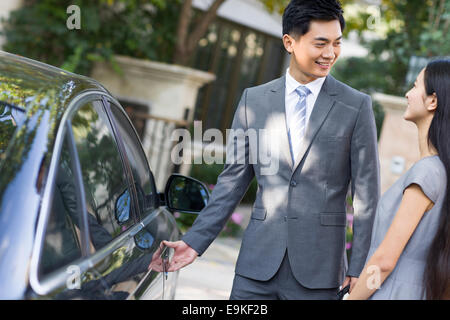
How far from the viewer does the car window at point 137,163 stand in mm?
2893

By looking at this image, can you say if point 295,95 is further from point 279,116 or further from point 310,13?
point 310,13

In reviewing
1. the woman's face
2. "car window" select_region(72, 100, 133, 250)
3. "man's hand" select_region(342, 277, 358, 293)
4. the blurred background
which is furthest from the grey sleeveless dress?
the blurred background

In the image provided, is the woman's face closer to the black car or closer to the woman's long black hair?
the woman's long black hair

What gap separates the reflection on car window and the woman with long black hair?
1207 millimetres

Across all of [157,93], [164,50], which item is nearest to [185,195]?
[157,93]

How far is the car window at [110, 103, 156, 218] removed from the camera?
289 centimetres

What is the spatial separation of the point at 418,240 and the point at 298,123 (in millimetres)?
820

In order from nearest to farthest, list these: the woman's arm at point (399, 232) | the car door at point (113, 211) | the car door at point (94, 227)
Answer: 1. the car door at point (94, 227)
2. the car door at point (113, 211)
3. the woman's arm at point (399, 232)

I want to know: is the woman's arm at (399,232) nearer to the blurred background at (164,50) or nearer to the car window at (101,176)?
the car window at (101,176)

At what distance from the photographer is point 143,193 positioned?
10.0ft

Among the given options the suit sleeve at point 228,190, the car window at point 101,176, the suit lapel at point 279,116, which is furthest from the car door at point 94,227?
the suit lapel at point 279,116

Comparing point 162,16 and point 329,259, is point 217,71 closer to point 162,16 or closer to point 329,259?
point 162,16

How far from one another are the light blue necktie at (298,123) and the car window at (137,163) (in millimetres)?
687

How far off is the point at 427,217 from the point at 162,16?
8.46 meters
